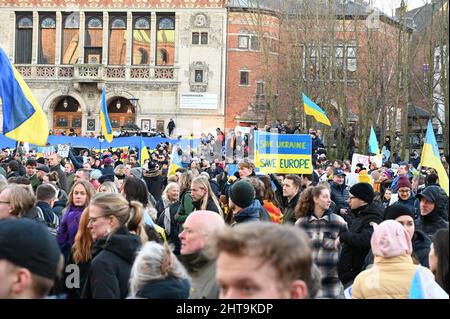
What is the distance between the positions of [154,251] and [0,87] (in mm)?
6924

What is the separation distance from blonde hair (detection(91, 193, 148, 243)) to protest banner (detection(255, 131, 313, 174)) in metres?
6.68

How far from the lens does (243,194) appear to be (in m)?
7.36

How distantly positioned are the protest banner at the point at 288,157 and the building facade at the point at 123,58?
119 feet

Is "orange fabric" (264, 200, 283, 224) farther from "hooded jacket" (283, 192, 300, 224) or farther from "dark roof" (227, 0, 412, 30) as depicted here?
"dark roof" (227, 0, 412, 30)

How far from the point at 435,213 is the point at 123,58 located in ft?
145

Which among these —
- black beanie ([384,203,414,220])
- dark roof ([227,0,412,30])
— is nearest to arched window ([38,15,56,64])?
dark roof ([227,0,412,30])

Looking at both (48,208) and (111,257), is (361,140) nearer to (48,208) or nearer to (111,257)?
(48,208)

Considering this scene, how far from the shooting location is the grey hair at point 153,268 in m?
4.16

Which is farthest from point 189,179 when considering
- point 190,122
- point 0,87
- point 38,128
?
point 190,122

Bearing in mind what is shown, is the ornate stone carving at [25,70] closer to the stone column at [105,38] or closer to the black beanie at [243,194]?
the stone column at [105,38]

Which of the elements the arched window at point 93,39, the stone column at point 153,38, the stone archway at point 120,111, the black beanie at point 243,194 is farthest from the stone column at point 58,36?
the black beanie at point 243,194

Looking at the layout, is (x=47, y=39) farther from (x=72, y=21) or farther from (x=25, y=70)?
(x=25, y=70)

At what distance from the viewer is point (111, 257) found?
5000mm
